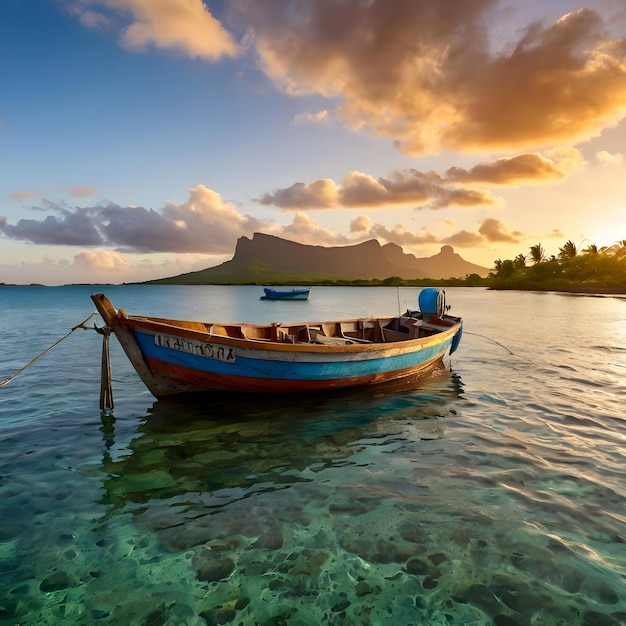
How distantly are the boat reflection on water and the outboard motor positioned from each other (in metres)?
5.64

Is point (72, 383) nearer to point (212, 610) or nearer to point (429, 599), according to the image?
point (212, 610)

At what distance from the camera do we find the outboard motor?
61.0ft

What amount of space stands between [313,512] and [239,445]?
315 centimetres

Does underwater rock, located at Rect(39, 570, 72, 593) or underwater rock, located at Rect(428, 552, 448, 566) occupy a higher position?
underwater rock, located at Rect(39, 570, 72, 593)

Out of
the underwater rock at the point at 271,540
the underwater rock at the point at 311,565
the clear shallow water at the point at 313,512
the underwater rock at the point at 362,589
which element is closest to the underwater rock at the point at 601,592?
the clear shallow water at the point at 313,512

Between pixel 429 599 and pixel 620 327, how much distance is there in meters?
37.5

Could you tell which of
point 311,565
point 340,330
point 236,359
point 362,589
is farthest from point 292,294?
point 362,589

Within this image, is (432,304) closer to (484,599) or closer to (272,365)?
(272,365)

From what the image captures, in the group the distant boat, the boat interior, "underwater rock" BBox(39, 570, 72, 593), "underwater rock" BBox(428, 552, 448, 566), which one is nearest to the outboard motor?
the boat interior

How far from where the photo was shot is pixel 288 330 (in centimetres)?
1504

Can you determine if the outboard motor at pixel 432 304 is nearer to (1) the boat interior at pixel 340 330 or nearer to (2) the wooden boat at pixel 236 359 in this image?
(1) the boat interior at pixel 340 330

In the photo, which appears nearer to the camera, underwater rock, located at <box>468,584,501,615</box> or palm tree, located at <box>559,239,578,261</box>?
underwater rock, located at <box>468,584,501,615</box>

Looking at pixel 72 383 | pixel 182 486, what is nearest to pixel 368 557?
pixel 182 486

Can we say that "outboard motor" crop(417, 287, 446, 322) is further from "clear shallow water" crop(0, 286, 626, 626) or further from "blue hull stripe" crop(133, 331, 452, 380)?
"clear shallow water" crop(0, 286, 626, 626)
